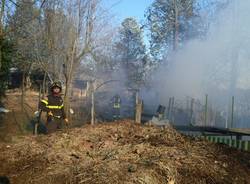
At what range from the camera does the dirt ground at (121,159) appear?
521cm

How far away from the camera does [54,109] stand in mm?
9984

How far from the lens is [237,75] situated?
32.2 m

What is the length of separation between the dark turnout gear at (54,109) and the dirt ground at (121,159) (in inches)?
86.1

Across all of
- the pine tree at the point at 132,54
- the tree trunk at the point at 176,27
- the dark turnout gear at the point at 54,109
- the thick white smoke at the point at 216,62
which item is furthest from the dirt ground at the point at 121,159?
the pine tree at the point at 132,54

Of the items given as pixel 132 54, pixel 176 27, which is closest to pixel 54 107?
pixel 176 27

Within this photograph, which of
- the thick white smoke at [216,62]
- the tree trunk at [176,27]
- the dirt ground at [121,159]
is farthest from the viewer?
the tree trunk at [176,27]

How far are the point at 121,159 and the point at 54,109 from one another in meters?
4.64

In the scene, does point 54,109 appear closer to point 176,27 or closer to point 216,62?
point 216,62

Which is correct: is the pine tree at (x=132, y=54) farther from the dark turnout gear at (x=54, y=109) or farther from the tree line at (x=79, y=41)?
the dark turnout gear at (x=54, y=109)

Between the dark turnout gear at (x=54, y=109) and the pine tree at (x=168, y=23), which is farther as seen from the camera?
the pine tree at (x=168, y=23)

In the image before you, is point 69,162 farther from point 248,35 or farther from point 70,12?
point 248,35

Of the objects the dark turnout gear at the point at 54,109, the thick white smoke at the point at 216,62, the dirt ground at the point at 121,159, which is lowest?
the dirt ground at the point at 121,159

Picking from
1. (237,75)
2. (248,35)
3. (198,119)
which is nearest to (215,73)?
(237,75)

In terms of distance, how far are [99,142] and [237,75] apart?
27400 millimetres
